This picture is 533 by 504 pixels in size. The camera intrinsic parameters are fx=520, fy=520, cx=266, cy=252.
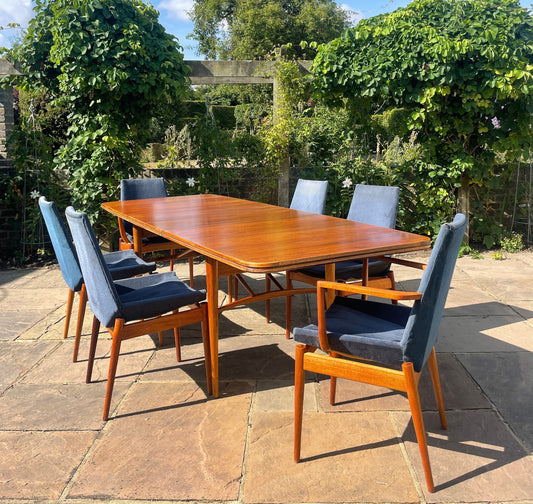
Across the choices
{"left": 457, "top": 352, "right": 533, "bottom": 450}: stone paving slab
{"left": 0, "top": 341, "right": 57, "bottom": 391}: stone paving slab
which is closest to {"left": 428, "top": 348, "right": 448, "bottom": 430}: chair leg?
{"left": 457, "top": 352, "right": 533, "bottom": 450}: stone paving slab

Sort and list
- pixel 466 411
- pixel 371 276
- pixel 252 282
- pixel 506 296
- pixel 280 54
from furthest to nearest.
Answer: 1. pixel 280 54
2. pixel 252 282
3. pixel 506 296
4. pixel 371 276
5. pixel 466 411

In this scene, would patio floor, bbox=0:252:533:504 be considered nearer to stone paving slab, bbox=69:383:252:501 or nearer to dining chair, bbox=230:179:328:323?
stone paving slab, bbox=69:383:252:501

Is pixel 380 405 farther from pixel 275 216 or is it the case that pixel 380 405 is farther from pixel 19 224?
pixel 19 224

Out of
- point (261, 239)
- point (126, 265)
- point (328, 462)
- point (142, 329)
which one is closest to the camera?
point (328, 462)

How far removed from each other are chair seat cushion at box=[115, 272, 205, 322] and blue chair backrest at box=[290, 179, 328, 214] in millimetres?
1384

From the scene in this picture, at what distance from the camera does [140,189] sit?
4812mm

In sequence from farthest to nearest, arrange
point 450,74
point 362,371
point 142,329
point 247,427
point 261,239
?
point 450,74
point 261,239
point 142,329
point 247,427
point 362,371

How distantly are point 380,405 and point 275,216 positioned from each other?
1.36m

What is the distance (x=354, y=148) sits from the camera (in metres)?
5.97

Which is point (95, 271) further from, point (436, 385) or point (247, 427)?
point (436, 385)

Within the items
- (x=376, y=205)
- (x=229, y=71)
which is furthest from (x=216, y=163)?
(x=376, y=205)

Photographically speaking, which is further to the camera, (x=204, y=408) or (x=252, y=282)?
(x=252, y=282)

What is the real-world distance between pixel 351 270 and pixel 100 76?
331 centimetres

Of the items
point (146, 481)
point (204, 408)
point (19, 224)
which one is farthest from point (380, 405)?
point (19, 224)
